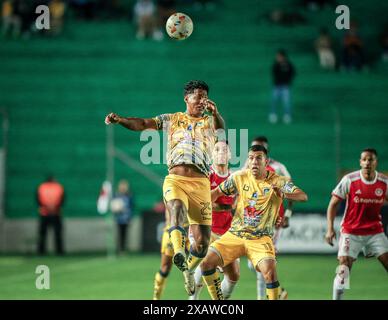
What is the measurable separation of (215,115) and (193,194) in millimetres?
1033

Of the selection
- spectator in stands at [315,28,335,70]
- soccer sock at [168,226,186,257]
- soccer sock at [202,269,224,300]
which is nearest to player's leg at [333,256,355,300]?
soccer sock at [202,269,224,300]

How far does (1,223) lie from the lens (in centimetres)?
2625

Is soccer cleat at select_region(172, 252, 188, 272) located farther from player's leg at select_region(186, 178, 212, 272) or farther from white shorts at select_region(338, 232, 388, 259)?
Result: white shorts at select_region(338, 232, 388, 259)

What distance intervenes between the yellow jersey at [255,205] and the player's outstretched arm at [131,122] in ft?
4.26

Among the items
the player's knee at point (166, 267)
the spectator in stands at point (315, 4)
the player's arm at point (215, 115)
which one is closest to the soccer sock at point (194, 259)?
the player's arm at point (215, 115)

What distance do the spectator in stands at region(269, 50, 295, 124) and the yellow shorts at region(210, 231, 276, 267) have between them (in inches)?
637

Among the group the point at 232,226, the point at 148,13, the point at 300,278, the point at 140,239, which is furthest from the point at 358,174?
the point at 148,13

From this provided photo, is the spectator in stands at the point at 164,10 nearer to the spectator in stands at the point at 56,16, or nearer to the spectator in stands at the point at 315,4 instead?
the spectator in stands at the point at 56,16

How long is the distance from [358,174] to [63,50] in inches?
786

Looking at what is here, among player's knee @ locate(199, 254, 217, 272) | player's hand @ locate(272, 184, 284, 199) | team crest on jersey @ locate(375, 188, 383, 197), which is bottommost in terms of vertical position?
player's knee @ locate(199, 254, 217, 272)

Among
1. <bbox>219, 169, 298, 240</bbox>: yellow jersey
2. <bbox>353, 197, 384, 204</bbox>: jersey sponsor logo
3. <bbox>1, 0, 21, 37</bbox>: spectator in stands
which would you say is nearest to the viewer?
<bbox>219, 169, 298, 240</bbox>: yellow jersey

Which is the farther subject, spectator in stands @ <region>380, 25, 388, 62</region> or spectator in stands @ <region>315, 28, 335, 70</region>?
spectator in stands @ <region>380, 25, 388, 62</region>

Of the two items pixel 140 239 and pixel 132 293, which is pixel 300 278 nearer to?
pixel 132 293

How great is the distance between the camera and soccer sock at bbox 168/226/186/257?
38.0ft
